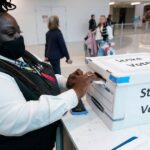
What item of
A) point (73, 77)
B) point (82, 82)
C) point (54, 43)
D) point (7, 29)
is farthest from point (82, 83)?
point (54, 43)

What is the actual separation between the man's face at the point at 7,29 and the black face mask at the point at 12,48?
2cm

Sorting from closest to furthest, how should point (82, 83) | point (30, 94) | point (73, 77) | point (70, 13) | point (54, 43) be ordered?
point (30, 94), point (82, 83), point (73, 77), point (54, 43), point (70, 13)

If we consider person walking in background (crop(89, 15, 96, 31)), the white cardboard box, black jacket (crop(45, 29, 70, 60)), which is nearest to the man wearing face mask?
the white cardboard box

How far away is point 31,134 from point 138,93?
0.52m

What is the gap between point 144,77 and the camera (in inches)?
36.2

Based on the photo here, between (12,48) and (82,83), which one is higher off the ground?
(12,48)

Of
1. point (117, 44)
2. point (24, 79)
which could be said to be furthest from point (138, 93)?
point (117, 44)

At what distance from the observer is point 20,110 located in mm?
756

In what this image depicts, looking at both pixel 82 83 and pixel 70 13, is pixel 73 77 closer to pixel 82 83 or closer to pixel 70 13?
pixel 82 83

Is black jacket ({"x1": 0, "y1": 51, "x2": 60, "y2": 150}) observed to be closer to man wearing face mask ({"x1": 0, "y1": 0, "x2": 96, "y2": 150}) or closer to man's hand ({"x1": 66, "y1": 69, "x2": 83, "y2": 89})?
man wearing face mask ({"x1": 0, "y1": 0, "x2": 96, "y2": 150})

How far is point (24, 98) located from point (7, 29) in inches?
11.9

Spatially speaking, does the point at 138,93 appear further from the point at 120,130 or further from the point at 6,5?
the point at 6,5

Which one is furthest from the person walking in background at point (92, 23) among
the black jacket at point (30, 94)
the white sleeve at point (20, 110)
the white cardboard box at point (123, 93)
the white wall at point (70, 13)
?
the white sleeve at point (20, 110)

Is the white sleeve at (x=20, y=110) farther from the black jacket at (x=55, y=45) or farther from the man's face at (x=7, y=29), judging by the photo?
the black jacket at (x=55, y=45)
